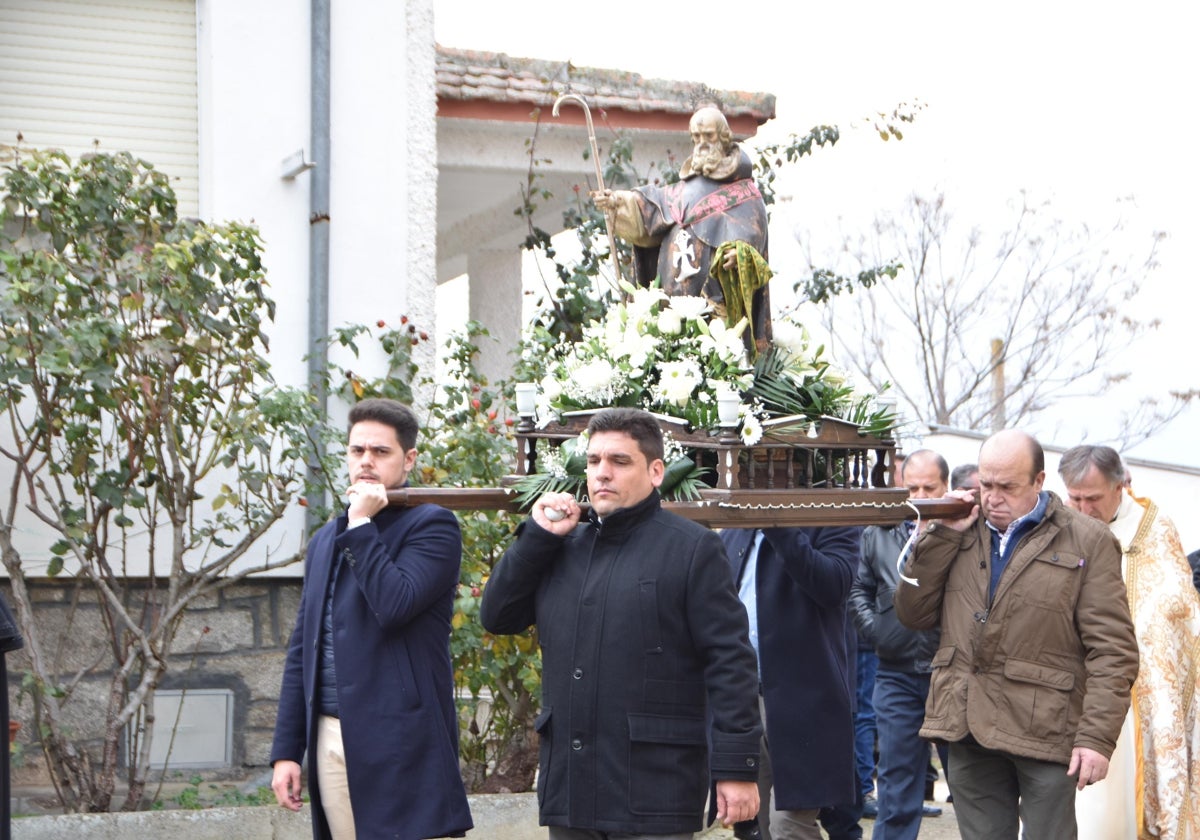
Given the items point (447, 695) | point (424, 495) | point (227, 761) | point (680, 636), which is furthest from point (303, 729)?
point (227, 761)

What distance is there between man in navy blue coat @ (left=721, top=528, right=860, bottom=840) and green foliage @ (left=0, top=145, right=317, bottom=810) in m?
2.86

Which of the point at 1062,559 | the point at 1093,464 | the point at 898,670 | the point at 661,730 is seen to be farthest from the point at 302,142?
the point at 661,730

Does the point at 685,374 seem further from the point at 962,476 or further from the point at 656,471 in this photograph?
the point at 962,476

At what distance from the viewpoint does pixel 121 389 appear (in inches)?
298

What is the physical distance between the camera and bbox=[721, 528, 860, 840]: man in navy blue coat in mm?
5863

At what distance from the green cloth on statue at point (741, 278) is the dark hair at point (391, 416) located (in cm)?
119

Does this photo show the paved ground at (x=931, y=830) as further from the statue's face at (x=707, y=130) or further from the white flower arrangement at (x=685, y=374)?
the statue's face at (x=707, y=130)

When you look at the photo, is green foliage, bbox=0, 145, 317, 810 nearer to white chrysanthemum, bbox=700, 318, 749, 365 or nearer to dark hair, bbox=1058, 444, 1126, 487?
white chrysanthemum, bbox=700, 318, 749, 365

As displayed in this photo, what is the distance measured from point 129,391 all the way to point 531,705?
2.60 meters

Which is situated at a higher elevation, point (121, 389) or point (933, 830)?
point (121, 389)

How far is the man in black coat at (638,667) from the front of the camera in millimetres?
4426

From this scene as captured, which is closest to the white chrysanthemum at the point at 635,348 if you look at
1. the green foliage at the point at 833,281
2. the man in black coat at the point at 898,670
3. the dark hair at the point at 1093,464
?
the man in black coat at the point at 898,670

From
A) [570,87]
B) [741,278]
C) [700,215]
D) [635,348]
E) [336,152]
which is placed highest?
[570,87]

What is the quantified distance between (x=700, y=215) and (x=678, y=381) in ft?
3.18
